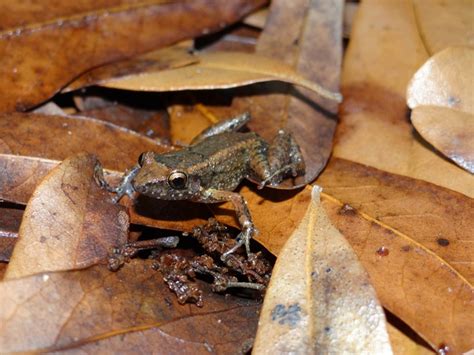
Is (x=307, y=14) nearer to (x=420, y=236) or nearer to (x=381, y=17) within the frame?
(x=381, y=17)

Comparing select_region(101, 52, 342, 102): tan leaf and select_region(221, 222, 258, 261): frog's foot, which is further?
select_region(101, 52, 342, 102): tan leaf

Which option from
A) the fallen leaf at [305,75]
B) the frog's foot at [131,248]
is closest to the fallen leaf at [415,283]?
the fallen leaf at [305,75]

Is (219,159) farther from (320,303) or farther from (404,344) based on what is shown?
(404,344)

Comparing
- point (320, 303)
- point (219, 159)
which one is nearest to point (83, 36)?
point (219, 159)

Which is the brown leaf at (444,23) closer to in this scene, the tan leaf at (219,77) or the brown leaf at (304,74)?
the brown leaf at (304,74)

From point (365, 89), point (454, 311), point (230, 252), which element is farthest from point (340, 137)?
point (454, 311)

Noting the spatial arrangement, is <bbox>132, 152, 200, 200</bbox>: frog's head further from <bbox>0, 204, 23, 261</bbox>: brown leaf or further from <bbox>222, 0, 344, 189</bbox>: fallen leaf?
<bbox>0, 204, 23, 261</bbox>: brown leaf

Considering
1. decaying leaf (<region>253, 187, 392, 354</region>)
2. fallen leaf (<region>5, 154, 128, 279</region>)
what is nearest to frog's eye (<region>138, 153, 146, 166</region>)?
fallen leaf (<region>5, 154, 128, 279</region>)

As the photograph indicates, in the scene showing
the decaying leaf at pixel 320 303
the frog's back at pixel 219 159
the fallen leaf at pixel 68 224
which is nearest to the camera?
the decaying leaf at pixel 320 303
